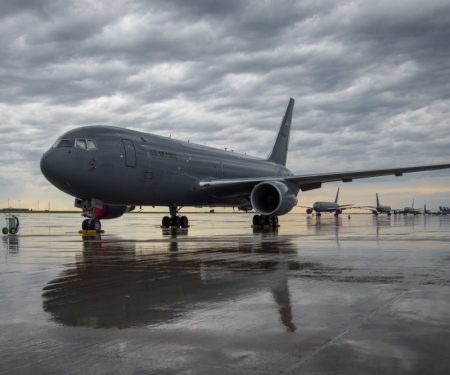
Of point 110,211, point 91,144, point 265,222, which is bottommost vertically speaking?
point 265,222

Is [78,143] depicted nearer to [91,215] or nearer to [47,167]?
[47,167]

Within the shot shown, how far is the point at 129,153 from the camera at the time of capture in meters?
19.3

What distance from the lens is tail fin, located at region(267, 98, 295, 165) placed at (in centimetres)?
3447

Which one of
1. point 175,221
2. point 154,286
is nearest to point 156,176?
point 175,221

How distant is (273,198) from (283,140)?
13058 mm

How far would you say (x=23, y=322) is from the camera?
4.51m

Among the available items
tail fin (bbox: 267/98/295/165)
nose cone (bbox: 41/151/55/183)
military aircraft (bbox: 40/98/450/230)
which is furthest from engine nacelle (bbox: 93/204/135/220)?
tail fin (bbox: 267/98/295/165)

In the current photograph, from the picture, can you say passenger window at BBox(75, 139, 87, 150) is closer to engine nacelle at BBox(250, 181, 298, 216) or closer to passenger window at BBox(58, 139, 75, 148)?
passenger window at BBox(58, 139, 75, 148)

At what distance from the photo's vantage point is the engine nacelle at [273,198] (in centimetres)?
2130

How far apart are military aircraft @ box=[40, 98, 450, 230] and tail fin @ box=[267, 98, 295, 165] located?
230 inches

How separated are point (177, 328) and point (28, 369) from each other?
1327 mm

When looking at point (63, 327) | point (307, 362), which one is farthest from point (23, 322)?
point (307, 362)

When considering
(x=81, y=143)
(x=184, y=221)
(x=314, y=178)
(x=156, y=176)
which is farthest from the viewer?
(x=184, y=221)

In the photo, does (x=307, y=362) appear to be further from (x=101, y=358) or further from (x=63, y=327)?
(x=63, y=327)
